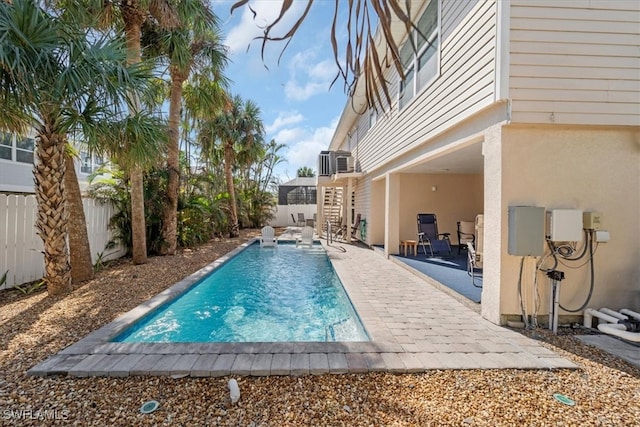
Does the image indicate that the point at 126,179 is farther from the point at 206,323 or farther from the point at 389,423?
the point at 389,423

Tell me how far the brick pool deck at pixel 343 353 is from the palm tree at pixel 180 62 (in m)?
5.46

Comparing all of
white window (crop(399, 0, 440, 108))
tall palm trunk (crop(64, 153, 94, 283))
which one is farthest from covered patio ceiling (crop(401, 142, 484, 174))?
tall palm trunk (crop(64, 153, 94, 283))

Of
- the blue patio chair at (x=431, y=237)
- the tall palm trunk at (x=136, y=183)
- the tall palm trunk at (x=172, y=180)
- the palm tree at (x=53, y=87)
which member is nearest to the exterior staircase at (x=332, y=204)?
the blue patio chair at (x=431, y=237)

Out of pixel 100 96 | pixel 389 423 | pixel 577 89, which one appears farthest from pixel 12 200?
pixel 577 89

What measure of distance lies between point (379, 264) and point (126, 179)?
7552mm

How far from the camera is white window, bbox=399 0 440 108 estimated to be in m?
6.05

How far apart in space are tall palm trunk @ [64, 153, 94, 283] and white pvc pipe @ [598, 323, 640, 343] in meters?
8.55

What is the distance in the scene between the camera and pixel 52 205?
5059mm

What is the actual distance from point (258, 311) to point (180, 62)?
22.9 ft

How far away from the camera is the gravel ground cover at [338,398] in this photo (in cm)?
230

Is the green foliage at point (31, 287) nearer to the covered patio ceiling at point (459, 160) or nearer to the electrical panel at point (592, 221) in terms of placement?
the covered patio ceiling at point (459, 160)

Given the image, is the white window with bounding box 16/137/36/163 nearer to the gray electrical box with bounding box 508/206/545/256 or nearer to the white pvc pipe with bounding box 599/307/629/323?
the gray electrical box with bounding box 508/206/545/256

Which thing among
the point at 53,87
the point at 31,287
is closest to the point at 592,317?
the point at 53,87

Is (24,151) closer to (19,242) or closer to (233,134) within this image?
(233,134)
